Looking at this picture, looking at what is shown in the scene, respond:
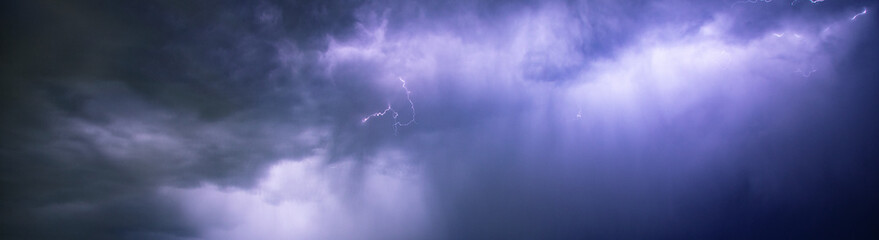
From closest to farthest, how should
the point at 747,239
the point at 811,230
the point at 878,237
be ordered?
the point at 878,237
the point at 811,230
the point at 747,239

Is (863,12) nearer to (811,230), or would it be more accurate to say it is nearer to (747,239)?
(811,230)

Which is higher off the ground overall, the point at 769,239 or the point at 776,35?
the point at 776,35

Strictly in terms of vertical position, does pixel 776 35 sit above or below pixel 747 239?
above

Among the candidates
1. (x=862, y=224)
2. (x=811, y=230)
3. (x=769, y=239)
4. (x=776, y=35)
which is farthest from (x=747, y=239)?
(x=776, y=35)

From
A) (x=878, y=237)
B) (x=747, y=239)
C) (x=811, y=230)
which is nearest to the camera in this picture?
(x=878, y=237)

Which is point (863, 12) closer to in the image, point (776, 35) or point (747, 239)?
point (776, 35)

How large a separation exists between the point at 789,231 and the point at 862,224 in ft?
17.6

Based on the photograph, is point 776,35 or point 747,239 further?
point 747,239

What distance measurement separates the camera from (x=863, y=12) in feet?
93.9

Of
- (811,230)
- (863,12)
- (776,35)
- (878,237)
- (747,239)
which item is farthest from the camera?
(747,239)

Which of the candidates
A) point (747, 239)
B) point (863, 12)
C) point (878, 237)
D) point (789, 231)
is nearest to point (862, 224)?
point (878, 237)

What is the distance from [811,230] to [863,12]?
21441 mm

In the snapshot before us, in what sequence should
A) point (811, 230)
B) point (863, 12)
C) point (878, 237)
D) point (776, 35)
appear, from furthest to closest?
1. point (811, 230)
2. point (878, 237)
3. point (776, 35)
4. point (863, 12)

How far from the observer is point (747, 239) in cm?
4209
